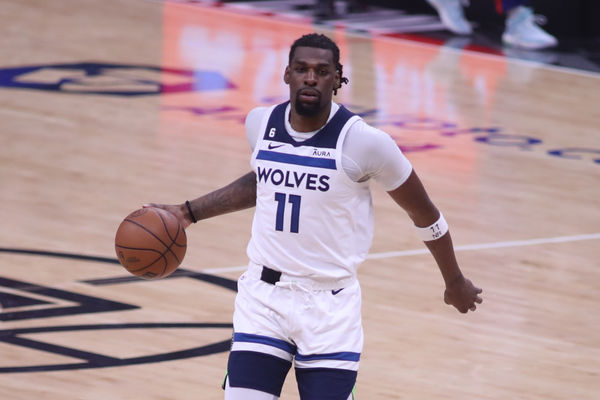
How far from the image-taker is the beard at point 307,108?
12.5 feet

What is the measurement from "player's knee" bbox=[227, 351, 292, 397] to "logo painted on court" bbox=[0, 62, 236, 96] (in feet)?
27.2

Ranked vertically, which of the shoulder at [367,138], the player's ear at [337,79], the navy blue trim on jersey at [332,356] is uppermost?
the player's ear at [337,79]

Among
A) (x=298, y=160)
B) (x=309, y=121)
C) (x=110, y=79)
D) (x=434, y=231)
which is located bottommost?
(x=110, y=79)

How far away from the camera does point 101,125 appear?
10656 millimetres

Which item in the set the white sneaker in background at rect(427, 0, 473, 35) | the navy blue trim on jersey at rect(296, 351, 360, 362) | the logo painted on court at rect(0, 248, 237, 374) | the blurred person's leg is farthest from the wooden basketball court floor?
the navy blue trim on jersey at rect(296, 351, 360, 362)

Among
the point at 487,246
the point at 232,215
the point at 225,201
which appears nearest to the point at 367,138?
the point at 225,201

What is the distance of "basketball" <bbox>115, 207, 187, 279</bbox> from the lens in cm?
421

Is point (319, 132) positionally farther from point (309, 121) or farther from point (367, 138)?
point (367, 138)

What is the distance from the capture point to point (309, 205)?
3.86 meters

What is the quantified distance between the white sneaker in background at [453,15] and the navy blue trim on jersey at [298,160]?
13.2 meters

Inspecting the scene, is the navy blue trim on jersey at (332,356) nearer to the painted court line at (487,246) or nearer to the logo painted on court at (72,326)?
the logo painted on court at (72,326)

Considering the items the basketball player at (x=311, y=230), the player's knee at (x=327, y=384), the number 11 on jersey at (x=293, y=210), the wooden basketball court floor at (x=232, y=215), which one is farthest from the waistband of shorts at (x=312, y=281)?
the wooden basketball court floor at (x=232, y=215)

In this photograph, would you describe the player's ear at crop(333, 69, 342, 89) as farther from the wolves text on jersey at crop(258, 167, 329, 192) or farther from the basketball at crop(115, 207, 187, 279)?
the basketball at crop(115, 207, 187, 279)

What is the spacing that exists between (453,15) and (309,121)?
13.4 meters
